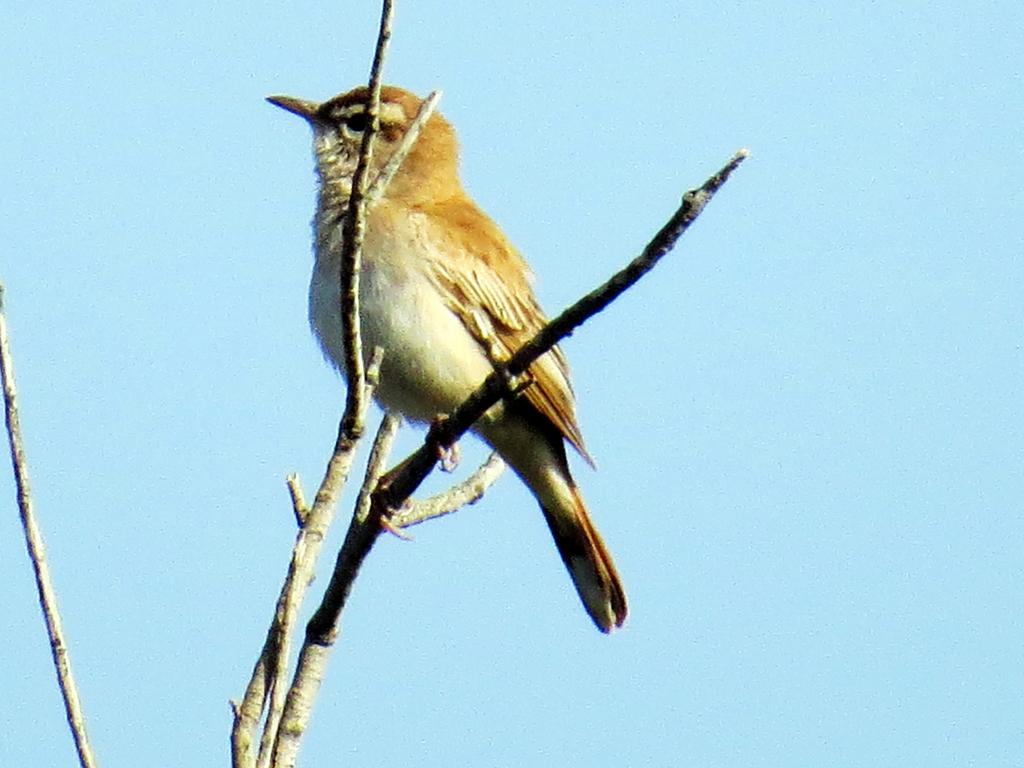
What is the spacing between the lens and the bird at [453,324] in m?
6.54

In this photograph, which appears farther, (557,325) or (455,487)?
(455,487)

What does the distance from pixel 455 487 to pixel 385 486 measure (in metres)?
0.69

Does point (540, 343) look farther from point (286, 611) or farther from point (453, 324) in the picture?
point (453, 324)

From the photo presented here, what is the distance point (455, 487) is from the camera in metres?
6.07

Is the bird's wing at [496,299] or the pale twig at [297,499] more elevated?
the bird's wing at [496,299]

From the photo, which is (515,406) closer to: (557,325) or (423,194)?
(423,194)

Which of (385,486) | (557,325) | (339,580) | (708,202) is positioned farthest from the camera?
(385,486)

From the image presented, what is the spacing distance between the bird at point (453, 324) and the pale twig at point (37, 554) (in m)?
2.41

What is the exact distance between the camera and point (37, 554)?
13.2 feet

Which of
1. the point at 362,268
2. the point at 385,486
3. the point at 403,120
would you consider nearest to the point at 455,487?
the point at 385,486

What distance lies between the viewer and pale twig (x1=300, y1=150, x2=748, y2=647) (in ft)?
12.0

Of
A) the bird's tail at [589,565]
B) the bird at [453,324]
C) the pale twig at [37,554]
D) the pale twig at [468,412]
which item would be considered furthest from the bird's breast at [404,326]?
the pale twig at [37,554]

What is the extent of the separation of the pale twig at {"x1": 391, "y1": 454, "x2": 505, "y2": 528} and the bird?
0.30 m

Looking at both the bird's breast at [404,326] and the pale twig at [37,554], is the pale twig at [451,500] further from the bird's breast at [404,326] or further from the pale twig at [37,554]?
the pale twig at [37,554]
